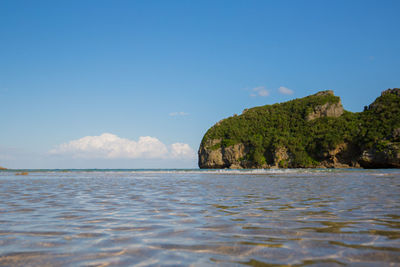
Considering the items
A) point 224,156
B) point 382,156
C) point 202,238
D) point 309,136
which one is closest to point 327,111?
point 309,136

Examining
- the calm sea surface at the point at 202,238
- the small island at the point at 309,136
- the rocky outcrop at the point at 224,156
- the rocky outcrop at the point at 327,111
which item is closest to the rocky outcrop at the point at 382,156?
the small island at the point at 309,136

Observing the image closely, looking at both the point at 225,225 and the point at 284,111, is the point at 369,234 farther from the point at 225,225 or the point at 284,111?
the point at 284,111

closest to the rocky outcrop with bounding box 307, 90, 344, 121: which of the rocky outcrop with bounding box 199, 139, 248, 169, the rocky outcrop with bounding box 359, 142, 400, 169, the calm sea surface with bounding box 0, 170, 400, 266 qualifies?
the rocky outcrop with bounding box 359, 142, 400, 169

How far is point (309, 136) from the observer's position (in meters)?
128

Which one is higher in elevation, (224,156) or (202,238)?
(224,156)

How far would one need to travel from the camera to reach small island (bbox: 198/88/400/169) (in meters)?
99.8

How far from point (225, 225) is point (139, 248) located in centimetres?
203

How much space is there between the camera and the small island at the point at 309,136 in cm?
9981

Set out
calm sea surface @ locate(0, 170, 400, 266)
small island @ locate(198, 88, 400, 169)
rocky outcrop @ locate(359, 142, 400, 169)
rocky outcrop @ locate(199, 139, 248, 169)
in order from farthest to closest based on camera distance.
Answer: rocky outcrop @ locate(199, 139, 248, 169) < small island @ locate(198, 88, 400, 169) < rocky outcrop @ locate(359, 142, 400, 169) < calm sea surface @ locate(0, 170, 400, 266)

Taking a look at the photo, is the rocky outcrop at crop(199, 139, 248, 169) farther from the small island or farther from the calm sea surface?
the calm sea surface

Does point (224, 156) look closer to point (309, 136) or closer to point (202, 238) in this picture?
point (309, 136)

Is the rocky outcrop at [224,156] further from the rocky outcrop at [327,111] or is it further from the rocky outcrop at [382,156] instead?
the rocky outcrop at [382,156]

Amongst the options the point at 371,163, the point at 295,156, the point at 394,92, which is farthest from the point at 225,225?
the point at 394,92

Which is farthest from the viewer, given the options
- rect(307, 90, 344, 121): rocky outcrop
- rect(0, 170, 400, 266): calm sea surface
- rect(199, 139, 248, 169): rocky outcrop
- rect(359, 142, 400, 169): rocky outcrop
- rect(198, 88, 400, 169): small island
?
rect(199, 139, 248, 169): rocky outcrop
